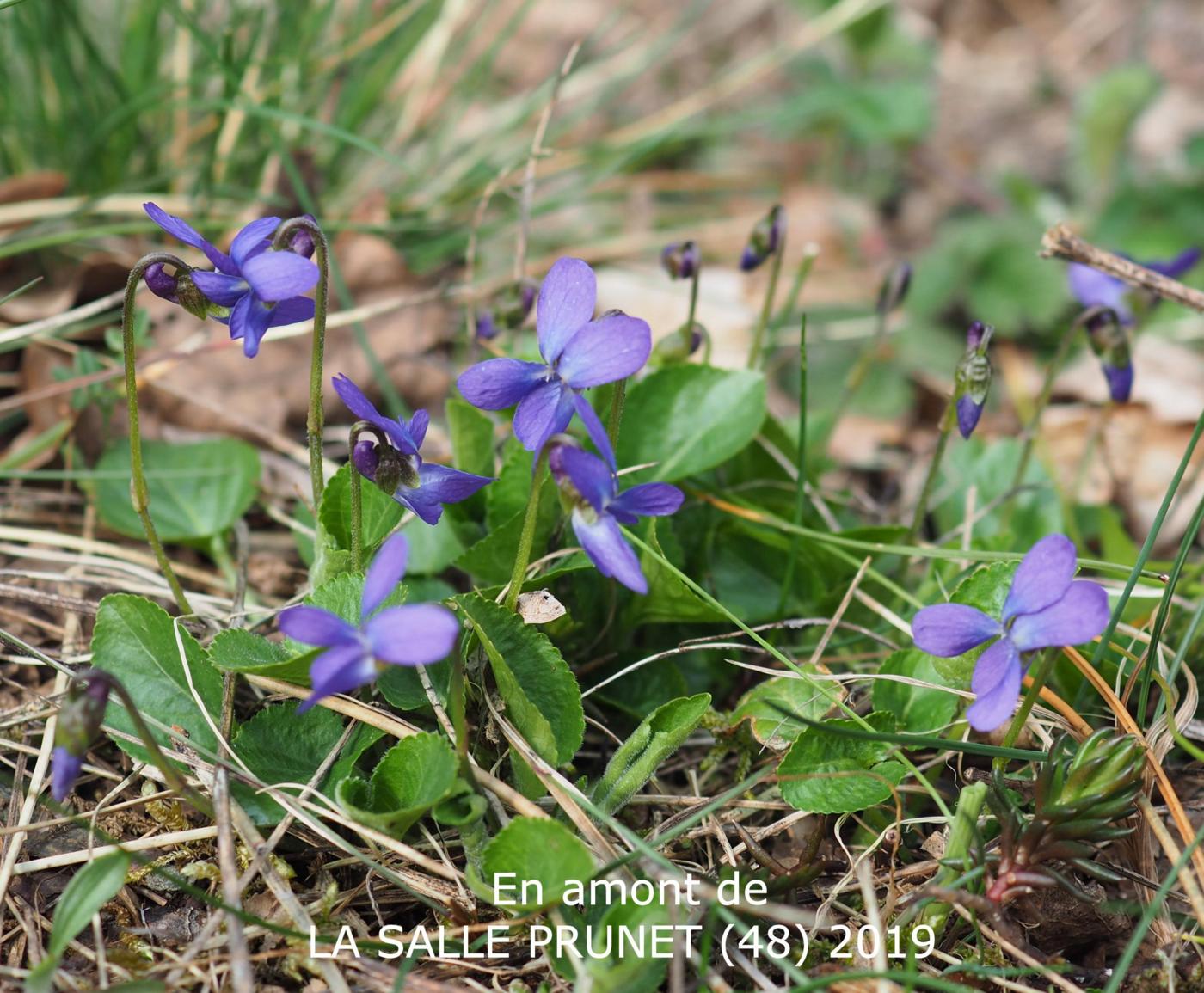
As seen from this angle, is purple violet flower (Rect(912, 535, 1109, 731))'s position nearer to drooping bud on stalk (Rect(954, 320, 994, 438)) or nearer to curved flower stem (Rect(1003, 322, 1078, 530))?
drooping bud on stalk (Rect(954, 320, 994, 438))

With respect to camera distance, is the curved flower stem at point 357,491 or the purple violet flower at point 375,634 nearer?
the purple violet flower at point 375,634

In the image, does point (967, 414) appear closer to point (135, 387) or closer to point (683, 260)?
point (683, 260)

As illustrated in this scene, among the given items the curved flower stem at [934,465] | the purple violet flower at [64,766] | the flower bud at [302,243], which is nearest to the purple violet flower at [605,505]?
the flower bud at [302,243]

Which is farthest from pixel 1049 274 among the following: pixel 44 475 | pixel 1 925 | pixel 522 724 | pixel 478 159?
pixel 1 925

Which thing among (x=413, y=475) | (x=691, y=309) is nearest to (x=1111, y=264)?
(x=691, y=309)

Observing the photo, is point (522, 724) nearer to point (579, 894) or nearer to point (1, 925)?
point (579, 894)

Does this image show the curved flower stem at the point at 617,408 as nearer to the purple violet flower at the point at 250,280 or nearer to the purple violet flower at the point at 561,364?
the purple violet flower at the point at 561,364

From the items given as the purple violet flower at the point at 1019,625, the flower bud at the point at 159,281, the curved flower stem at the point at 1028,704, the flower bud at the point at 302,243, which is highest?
the flower bud at the point at 302,243
